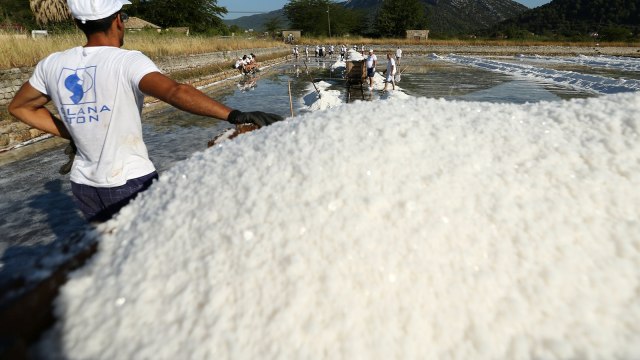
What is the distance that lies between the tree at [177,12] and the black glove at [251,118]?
45.4m

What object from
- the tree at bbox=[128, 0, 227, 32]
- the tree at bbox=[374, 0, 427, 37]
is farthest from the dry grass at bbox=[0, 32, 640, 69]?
the tree at bbox=[374, 0, 427, 37]

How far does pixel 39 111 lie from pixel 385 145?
183 cm

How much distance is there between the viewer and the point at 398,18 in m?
62.6

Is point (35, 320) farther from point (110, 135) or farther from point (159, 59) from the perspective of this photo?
point (159, 59)

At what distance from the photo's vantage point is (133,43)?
1614 centimetres

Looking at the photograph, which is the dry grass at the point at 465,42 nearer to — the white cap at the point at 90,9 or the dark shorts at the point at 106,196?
the white cap at the point at 90,9

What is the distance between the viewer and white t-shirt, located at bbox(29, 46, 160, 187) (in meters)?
1.55

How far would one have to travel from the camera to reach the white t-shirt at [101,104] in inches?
61.0

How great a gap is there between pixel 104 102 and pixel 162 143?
6.21 metres

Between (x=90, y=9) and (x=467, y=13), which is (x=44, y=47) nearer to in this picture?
(x=90, y=9)

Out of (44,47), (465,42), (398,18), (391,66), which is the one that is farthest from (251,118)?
(398,18)

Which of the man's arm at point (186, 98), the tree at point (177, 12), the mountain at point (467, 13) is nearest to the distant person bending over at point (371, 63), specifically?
the man's arm at point (186, 98)

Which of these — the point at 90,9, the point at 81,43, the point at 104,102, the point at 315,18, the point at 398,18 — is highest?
the point at 315,18

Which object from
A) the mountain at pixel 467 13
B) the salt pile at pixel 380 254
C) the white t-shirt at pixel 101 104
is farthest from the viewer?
the mountain at pixel 467 13
